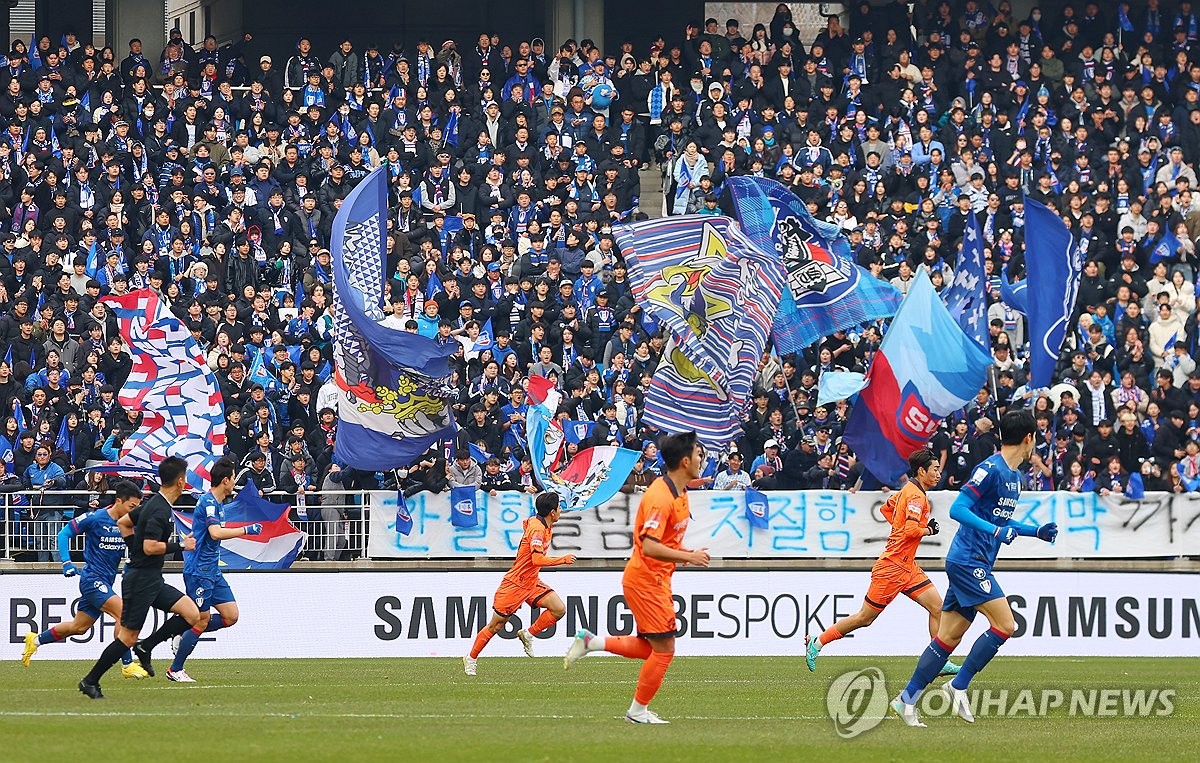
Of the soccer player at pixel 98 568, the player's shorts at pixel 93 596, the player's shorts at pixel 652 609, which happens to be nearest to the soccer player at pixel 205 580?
the soccer player at pixel 98 568

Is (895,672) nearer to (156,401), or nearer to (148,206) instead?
(156,401)

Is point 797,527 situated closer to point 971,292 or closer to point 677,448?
point 971,292

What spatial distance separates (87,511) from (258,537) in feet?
6.83

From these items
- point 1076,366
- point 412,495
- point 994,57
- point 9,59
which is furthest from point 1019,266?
point 9,59

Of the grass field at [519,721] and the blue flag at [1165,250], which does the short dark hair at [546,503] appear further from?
the blue flag at [1165,250]

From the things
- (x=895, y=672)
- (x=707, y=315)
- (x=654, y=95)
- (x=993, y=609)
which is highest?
(x=654, y=95)

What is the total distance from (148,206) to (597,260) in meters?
6.50

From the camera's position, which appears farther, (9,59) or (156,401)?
(9,59)

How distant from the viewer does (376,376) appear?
966 inches

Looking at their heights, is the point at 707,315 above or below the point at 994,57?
below

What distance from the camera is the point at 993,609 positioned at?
13977 mm

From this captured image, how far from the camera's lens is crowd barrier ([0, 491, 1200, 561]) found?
26125 millimetres

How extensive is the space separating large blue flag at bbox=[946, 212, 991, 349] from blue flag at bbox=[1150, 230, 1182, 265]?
449 centimetres

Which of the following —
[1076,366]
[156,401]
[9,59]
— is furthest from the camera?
[9,59]
